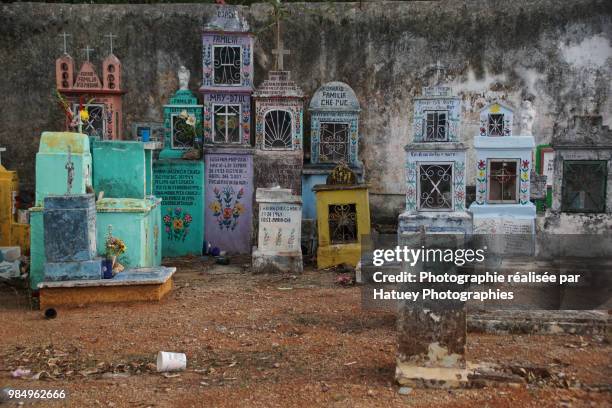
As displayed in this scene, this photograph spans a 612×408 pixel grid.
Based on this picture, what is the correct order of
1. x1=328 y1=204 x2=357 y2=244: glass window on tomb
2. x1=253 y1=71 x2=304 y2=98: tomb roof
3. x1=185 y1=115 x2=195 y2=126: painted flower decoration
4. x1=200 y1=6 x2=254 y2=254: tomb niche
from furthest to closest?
x1=185 y1=115 x2=195 y2=126: painted flower decoration, x1=200 y1=6 x2=254 y2=254: tomb niche, x1=253 y1=71 x2=304 y2=98: tomb roof, x1=328 y1=204 x2=357 y2=244: glass window on tomb

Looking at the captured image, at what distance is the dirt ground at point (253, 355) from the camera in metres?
5.22

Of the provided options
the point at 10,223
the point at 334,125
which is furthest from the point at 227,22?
the point at 10,223

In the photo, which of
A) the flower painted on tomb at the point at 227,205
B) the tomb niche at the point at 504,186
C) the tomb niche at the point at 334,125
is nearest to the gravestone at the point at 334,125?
the tomb niche at the point at 334,125

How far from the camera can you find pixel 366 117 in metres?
13.6

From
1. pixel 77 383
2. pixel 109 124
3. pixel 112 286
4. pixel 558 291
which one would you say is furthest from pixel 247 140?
pixel 77 383

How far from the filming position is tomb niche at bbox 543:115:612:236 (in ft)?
34.1

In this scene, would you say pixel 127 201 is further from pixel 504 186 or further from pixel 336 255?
pixel 504 186

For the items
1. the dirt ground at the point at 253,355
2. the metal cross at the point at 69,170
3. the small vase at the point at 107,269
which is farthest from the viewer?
the metal cross at the point at 69,170

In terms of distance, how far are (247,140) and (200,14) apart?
2.82 m

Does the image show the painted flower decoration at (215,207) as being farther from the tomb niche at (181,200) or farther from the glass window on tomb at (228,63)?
the glass window on tomb at (228,63)

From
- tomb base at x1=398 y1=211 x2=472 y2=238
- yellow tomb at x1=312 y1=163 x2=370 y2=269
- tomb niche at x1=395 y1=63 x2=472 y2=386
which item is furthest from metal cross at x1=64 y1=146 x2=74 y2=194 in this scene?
tomb base at x1=398 y1=211 x2=472 y2=238

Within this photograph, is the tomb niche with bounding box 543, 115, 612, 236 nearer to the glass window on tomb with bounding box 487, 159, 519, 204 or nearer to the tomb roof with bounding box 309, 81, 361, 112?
the glass window on tomb with bounding box 487, 159, 519, 204

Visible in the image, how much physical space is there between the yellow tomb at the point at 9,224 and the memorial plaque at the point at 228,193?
291cm

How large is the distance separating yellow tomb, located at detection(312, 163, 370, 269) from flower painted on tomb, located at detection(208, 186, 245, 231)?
1.87 metres
